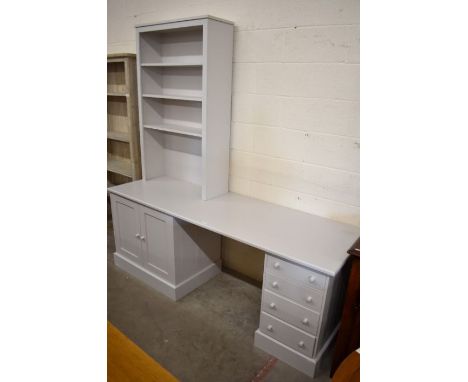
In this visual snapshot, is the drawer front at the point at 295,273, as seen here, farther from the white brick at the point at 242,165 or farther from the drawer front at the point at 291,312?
the white brick at the point at 242,165

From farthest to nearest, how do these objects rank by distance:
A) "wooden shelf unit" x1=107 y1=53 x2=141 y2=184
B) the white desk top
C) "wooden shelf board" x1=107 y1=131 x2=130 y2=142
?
"wooden shelf board" x1=107 y1=131 x2=130 y2=142 < "wooden shelf unit" x1=107 y1=53 x2=141 y2=184 < the white desk top

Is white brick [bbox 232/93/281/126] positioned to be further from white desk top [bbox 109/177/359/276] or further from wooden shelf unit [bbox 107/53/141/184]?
wooden shelf unit [bbox 107/53/141/184]

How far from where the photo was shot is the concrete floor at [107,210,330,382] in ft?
6.68

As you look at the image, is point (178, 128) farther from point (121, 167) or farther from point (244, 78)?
point (121, 167)

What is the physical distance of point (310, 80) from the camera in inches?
85.2

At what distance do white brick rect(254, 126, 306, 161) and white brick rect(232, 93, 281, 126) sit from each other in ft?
Answer: 0.24

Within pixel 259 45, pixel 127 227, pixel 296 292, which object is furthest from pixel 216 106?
pixel 296 292

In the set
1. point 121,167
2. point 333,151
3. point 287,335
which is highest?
point 333,151

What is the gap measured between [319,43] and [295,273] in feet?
4.82

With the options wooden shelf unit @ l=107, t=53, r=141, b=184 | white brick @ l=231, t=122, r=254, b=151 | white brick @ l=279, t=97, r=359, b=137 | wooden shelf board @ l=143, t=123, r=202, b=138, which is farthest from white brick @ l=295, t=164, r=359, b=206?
wooden shelf unit @ l=107, t=53, r=141, b=184

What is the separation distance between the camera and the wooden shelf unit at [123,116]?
311 centimetres

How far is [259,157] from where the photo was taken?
2568mm
